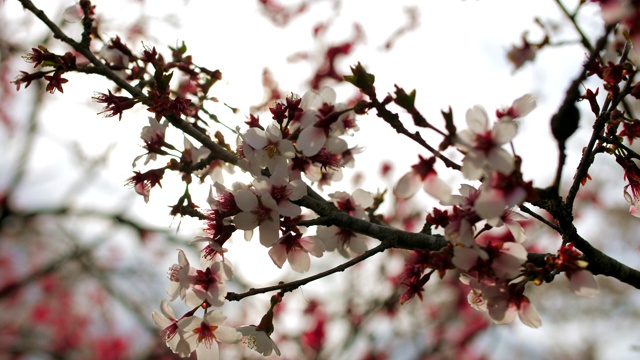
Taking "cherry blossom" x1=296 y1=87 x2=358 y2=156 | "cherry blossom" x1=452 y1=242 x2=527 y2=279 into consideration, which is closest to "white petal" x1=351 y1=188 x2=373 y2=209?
"cherry blossom" x1=296 y1=87 x2=358 y2=156

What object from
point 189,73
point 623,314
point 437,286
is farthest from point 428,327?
point 623,314

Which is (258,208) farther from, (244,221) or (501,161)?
(501,161)

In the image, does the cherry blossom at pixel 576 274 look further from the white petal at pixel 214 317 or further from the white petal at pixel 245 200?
the white petal at pixel 214 317

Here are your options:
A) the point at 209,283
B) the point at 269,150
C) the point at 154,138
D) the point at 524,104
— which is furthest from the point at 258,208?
the point at 524,104

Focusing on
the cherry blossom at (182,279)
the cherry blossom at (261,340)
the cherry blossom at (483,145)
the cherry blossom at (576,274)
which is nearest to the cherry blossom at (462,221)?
the cherry blossom at (483,145)

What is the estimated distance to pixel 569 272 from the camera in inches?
46.1

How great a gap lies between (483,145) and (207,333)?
3.17 ft

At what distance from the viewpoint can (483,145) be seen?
1098mm

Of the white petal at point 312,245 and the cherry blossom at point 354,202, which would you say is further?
the cherry blossom at point 354,202

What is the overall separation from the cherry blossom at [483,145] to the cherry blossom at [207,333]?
827 mm

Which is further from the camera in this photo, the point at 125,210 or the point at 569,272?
the point at 125,210

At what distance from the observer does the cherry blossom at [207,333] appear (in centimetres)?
144

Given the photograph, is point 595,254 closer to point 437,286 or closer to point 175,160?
point 175,160

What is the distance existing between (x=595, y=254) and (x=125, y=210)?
5.61 meters
